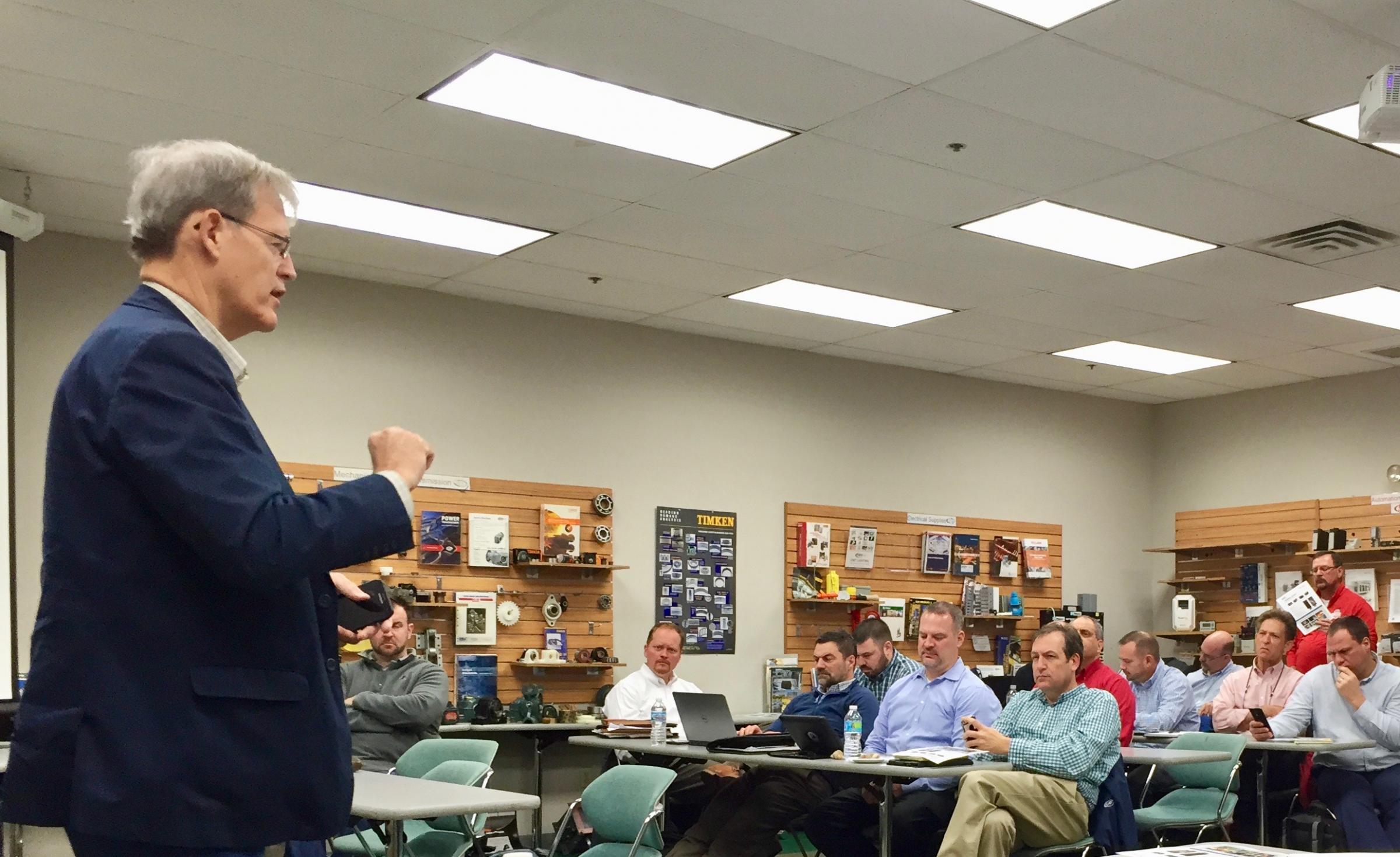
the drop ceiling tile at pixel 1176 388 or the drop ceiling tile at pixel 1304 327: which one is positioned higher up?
the drop ceiling tile at pixel 1304 327

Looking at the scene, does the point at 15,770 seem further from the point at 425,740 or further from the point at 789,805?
the point at 789,805

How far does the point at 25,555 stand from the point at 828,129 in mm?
5064

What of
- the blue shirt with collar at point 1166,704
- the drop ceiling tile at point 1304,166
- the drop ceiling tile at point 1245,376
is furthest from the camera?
the drop ceiling tile at point 1245,376

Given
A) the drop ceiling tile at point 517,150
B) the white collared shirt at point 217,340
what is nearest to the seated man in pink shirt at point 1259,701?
the drop ceiling tile at point 517,150

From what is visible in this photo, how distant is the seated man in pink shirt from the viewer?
7.86m

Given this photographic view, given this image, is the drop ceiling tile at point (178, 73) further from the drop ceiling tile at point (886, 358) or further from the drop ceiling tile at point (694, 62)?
the drop ceiling tile at point (886, 358)

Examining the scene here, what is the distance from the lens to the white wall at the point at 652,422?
7.95 metres

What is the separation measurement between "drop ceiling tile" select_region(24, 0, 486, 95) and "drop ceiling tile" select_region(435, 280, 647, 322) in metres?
3.38

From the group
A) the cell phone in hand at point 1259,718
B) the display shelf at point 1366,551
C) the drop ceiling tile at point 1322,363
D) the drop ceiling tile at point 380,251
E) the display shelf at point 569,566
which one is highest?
the drop ceiling tile at point 380,251

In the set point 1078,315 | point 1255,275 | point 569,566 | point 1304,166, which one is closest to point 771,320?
Answer: point 1078,315

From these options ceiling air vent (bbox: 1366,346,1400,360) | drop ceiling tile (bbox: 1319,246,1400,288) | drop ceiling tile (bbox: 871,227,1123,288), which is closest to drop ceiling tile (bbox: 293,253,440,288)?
drop ceiling tile (bbox: 871,227,1123,288)

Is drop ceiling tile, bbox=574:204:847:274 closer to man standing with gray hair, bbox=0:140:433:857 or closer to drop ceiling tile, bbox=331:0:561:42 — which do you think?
drop ceiling tile, bbox=331:0:561:42

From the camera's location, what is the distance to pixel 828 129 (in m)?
6.13

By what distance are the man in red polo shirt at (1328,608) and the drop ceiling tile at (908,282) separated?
3.09 m
